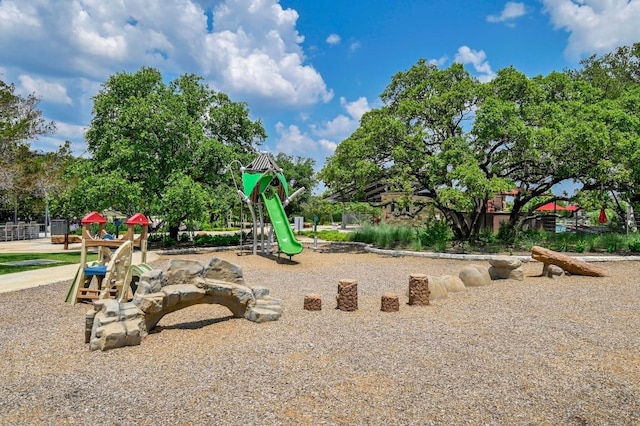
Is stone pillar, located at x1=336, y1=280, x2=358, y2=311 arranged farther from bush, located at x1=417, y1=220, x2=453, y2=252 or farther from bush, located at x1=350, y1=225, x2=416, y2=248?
bush, located at x1=350, y1=225, x2=416, y2=248

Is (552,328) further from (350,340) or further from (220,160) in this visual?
(220,160)

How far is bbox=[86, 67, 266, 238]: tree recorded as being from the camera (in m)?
17.0

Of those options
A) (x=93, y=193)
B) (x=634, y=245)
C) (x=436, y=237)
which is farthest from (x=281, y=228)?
(x=634, y=245)

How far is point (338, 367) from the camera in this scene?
15.1 feet

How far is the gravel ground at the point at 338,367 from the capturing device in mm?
3619

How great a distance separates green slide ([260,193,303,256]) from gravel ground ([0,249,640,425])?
22.0 feet

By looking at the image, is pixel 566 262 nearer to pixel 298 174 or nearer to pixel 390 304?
pixel 390 304

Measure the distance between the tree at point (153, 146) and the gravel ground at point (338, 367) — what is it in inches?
387

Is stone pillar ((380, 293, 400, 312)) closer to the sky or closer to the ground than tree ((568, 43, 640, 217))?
closer to the ground

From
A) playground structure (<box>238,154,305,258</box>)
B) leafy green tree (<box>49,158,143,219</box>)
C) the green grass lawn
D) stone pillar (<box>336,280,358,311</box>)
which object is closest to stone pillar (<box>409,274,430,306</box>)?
stone pillar (<box>336,280,358,311</box>)

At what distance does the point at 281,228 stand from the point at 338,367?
11.0 m

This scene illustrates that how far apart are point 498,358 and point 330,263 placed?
9873mm

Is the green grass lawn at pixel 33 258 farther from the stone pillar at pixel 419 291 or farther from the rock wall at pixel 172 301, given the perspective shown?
the stone pillar at pixel 419 291

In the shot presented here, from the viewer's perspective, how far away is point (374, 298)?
8562mm
